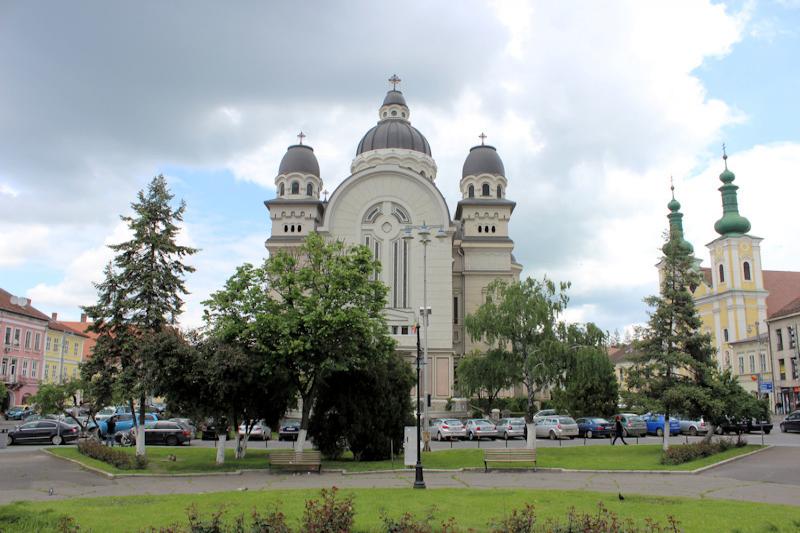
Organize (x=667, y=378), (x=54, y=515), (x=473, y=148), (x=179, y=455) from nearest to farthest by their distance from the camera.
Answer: (x=54, y=515)
(x=667, y=378)
(x=179, y=455)
(x=473, y=148)

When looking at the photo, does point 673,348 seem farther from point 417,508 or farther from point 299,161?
point 299,161

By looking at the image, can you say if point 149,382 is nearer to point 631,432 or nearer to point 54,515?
point 54,515

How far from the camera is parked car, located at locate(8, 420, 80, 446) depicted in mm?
32219

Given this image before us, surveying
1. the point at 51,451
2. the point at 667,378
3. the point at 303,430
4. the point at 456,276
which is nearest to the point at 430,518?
the point at 303,430

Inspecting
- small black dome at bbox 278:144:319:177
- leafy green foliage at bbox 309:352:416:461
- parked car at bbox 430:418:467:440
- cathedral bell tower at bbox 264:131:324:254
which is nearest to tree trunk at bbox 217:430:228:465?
leafy green foliage at bbox 309:352:416:461

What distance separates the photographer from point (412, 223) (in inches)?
2397

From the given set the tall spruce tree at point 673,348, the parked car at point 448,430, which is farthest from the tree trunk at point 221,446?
the parked car at point 448,430

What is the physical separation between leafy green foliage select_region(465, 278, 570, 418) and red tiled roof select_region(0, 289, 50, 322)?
46731 millimetres

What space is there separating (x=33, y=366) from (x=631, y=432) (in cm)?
5623

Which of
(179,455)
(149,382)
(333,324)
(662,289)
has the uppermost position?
(662,289)

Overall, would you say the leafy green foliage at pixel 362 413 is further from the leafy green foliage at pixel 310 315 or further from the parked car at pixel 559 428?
the parked car at pixel 559 428

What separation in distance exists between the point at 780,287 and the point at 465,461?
7026cm

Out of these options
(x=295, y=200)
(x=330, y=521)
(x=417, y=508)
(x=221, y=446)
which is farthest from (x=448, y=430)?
(x=295, y=200)

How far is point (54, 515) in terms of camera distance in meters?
11.6
